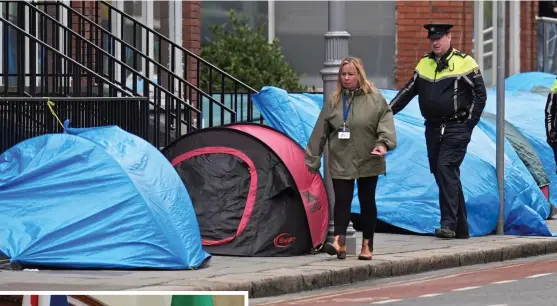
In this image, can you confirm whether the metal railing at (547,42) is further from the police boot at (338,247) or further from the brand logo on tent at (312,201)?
the police boot at (338,247)

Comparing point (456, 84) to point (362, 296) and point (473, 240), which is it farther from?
point (362, 296)

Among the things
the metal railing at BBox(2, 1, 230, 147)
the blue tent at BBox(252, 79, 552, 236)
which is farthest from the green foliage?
the blue tent at BBox(252, 79, 552, 236)

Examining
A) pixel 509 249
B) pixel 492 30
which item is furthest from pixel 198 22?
pixel 509 249

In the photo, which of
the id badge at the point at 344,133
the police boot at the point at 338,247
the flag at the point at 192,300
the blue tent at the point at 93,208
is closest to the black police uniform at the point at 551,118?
the id badge at the point at 344,133

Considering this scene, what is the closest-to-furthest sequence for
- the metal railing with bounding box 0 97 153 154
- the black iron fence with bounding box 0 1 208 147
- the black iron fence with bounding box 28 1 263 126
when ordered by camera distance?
the metal railing with bounding box 0 97 153 154, the black iron fence with bounding box 0 1 208 147, the black iron fence with bounding box 28 1 263 126

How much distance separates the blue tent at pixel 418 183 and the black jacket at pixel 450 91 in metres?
1.00

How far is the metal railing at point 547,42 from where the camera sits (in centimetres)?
2819

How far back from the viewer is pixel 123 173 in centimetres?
1146

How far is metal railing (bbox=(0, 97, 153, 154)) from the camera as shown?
43.5 ft

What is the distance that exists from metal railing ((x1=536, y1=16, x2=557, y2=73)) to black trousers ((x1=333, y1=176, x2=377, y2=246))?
16.3m

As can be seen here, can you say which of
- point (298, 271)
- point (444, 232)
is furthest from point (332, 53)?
point (298, 271)

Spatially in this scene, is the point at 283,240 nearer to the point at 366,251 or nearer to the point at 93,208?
the point at 366,251

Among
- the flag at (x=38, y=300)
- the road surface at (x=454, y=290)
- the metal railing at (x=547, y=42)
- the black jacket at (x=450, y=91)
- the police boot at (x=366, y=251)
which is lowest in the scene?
the road surface at (x=454, y=290)

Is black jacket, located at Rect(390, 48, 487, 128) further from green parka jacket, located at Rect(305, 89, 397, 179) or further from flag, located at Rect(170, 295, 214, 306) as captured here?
flag, located at Rect(170, 295, 214, 306)
